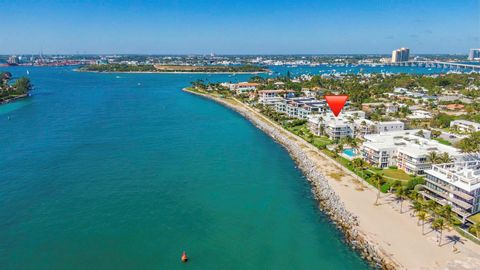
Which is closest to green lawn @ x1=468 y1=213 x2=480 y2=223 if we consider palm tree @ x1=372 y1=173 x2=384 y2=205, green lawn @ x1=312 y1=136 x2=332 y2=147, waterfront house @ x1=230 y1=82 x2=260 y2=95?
palm tree @ x1=372 y1=173 x2=384 y2=205

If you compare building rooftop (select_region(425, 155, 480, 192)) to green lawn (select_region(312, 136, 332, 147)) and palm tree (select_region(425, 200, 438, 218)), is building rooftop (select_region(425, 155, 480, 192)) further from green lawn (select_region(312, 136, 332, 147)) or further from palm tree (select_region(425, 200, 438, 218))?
green lawn (select_region(312, 136, 332, 147))

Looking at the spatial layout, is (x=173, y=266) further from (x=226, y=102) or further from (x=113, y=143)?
(x=226, y=102)

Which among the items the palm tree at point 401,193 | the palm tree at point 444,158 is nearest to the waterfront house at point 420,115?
the palm tree at point 444,158

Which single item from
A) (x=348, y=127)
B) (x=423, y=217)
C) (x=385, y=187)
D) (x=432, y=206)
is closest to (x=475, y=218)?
(x=432, y=206)

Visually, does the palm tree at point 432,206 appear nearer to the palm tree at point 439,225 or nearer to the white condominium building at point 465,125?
the palm tree at point 439,225

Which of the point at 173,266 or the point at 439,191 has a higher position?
the point at 439,191

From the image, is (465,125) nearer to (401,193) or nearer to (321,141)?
(321,141)

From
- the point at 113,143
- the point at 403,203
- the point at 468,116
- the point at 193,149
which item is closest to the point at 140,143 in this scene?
the point at 113,143
